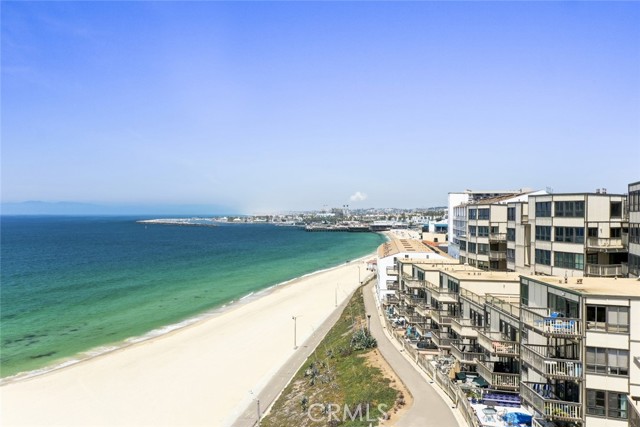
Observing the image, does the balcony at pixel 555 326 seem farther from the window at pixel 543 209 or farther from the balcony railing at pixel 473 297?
the window at pixel 543 209

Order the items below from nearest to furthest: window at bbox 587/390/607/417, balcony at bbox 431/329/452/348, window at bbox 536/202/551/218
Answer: window at bbox 587/390/607/417, balcony at bbox 431/329/452/348, window at bbox 536/202/551/218

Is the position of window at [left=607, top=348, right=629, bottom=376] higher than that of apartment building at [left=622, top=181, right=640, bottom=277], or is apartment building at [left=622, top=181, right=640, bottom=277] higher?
apartment building at [left=622, top=181, right=640, bottom=277]

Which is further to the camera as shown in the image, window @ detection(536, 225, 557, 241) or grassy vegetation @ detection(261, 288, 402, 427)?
window @ detection(536, 225, 557, 241)

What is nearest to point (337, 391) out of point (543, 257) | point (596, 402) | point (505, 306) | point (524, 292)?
point (505, 306)

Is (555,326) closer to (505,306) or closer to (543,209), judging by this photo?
(505,306)

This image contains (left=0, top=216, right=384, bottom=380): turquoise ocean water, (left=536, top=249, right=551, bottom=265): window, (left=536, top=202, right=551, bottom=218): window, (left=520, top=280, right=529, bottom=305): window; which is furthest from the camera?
(left=0, top=216, right=384, bottom=380): turquoise ocean water

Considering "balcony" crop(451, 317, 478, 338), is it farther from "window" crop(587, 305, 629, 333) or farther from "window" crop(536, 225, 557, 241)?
"window" crop(536, 225, 557, 241)

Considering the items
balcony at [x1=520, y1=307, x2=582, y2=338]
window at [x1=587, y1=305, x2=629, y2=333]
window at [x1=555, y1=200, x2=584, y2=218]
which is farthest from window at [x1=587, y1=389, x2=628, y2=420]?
window at [x1=555, y1=200, x2=584, y2=218]

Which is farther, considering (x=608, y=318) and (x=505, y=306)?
(x=505, y=306)
